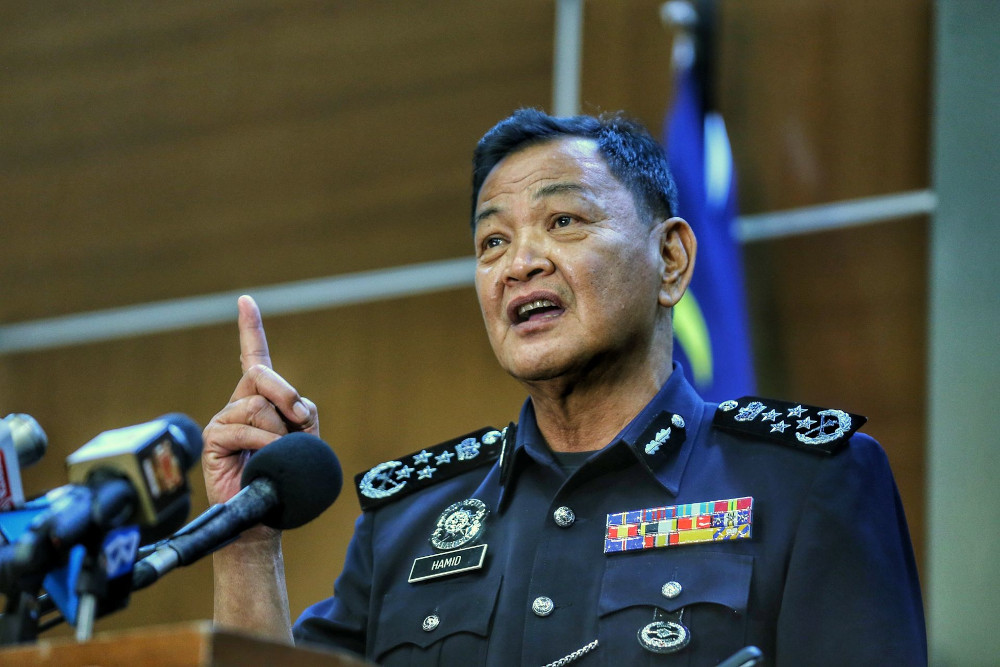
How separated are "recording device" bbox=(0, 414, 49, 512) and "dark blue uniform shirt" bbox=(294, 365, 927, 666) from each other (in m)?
0.75

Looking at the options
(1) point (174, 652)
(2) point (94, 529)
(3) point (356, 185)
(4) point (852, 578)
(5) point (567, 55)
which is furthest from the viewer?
(3) point (356, 185)

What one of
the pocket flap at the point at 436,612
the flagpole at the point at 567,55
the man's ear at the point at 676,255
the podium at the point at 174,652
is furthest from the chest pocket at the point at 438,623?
the flagpole at the point at 567,55

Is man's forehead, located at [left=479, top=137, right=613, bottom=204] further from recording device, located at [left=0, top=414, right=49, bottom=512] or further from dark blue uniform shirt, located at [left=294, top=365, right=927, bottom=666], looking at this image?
recording device, located at [left=0, top=414, right=49, bottom=512]

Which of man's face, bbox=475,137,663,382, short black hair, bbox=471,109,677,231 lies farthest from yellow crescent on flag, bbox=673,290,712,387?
man's face, bbox=475,137,663,382

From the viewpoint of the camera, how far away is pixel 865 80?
334cm

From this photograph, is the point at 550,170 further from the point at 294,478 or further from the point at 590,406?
the point at 294,478

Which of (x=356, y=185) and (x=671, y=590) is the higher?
(x=356, y=185)

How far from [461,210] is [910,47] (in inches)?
58.1

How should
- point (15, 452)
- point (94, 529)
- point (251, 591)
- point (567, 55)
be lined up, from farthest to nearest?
point (567, 55), point (251, 591), point (15, 452), point (94, 529)

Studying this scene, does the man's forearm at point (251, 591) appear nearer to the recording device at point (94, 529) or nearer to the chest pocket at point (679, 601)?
the chest pocket at point (679, 601)

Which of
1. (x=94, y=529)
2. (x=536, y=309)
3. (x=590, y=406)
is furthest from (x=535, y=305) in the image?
(x=94, y=529)

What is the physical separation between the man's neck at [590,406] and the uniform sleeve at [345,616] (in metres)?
0.41

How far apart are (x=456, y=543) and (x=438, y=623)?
0.15 m

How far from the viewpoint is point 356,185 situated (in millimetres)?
4051
